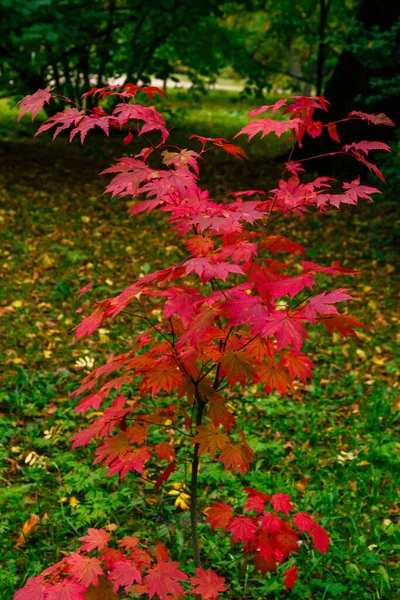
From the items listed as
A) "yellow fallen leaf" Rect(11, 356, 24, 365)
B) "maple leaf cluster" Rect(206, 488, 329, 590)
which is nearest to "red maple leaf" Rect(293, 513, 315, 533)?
"maple leaf cluster" Rect(206, 488, 329, 590)

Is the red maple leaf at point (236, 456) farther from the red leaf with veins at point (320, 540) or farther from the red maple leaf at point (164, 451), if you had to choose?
the red leaf with veins at point (320, 540)

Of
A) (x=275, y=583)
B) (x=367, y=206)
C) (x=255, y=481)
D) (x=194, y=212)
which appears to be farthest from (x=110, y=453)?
(x=367, y=206)

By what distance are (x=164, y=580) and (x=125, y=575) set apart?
13cm

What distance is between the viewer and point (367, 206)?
8672 mm

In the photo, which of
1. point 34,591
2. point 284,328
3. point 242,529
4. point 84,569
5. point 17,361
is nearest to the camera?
point 284,328

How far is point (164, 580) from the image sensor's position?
2010 mm

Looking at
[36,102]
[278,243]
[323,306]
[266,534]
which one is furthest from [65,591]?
[36,102]

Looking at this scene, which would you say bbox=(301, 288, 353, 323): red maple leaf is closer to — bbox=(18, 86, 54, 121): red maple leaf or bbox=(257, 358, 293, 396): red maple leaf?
bbox=(257, 358, 293, 396): red maple leaf

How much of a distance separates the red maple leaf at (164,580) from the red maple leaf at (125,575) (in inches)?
1.7

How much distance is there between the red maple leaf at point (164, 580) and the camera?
1977mm

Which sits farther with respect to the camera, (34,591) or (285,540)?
(285,540)

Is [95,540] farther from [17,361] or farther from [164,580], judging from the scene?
[17,361]

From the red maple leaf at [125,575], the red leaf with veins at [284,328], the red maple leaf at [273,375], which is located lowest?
the red maple leaf at [125,575]

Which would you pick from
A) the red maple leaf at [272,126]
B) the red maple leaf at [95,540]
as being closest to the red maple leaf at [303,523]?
the red maple leaf at [95,540]
